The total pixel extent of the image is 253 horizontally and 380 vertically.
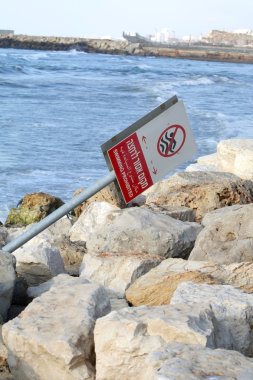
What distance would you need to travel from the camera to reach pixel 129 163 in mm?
3764

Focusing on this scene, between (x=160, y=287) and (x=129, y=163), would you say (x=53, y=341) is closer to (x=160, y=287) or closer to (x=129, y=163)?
(x=129, y=163)

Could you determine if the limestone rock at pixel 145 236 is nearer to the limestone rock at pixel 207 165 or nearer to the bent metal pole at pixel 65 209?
the bent metal pole at pixel 65 209

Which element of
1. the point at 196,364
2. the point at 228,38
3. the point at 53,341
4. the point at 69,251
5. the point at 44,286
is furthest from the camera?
the point at 228,38

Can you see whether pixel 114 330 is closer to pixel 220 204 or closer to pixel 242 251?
pixel 242 251

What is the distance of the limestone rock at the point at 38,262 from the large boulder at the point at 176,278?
1.75 ft

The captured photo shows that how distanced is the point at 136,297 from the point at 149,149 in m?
0.87

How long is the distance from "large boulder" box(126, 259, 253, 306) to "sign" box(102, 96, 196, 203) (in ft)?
2.15

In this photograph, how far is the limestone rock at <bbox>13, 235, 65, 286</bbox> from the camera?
4.79 metres

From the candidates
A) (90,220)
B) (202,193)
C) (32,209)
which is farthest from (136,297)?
(32,209)

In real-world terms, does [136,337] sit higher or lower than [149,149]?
lower

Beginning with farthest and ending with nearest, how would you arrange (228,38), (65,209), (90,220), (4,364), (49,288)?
(228,38) → (90,220) → (49,288) → (65,209) → (4,364)

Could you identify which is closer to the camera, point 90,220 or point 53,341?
point 53,341

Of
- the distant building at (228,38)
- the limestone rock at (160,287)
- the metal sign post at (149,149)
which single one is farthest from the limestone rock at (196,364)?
the distant building at (228,38)

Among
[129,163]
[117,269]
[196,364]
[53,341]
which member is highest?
[129,163]
